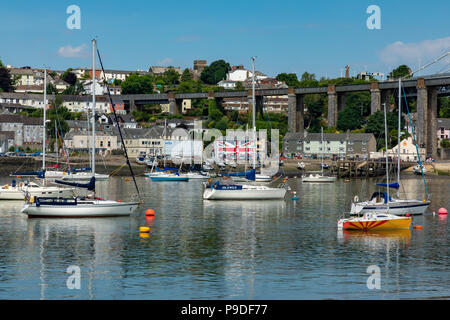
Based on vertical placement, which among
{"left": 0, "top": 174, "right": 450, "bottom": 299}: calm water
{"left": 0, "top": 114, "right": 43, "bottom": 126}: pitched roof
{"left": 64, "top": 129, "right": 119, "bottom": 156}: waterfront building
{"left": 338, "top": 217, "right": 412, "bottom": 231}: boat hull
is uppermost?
{"left": 0, "top": 114, "right": 43, "bottom": 126}: pitched roof

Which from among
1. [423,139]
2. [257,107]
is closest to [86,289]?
[423,139]

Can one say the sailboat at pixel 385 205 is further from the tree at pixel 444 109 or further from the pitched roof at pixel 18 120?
the tree at pixel 444 109

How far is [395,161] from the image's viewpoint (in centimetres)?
12875

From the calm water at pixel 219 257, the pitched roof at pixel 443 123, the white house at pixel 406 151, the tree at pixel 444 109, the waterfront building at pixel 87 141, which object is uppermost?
the tree at pixel 444 109

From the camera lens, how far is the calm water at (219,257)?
2984 cm

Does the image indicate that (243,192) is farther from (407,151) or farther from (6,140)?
(6,140)

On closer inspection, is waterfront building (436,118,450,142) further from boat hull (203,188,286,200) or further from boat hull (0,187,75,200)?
boat hull (0,187,75,200)

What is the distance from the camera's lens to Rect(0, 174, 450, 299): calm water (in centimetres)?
2984

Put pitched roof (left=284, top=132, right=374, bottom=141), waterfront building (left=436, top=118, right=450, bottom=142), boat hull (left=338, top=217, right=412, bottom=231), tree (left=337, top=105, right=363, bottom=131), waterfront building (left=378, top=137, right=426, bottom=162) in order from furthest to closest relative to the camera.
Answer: tree (left=337, top=105, right=363, bottom=131) < waterfront building (left=436, top=118, right=450, bottom=142) < pitched roof (left=284, top=132, right=374, bottom=141) < waterfront building (left=378, top=137, right=426, bottom=162) < boat hull (left=338, top=217, right=412, bottom=231)

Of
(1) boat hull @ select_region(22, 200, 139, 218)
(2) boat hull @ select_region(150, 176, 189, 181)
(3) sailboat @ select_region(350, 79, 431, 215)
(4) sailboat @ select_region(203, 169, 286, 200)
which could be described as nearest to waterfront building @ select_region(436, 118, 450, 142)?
(2) boat hull @ select_region(150, 176, 189, 181)

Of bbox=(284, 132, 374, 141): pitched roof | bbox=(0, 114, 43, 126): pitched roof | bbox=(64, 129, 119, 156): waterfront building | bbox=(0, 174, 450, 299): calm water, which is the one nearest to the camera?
bbox=(0, 174, 450, 299): calm water

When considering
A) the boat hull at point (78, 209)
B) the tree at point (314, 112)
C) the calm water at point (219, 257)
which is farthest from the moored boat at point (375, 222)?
the tree at point (314, 112)

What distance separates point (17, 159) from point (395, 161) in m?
70.1

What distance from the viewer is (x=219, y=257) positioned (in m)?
37.6
